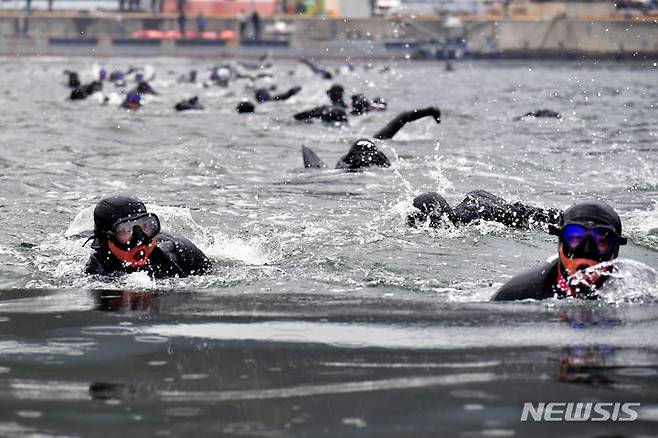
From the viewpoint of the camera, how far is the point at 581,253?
305 inches

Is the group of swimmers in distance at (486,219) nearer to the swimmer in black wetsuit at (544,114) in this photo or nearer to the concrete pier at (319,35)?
Result: the swimmer in black wetsuit at (544,114)

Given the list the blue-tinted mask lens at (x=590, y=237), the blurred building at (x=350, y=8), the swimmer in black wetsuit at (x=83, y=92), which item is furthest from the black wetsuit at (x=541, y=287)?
the blurred building at (x=350, y=8)

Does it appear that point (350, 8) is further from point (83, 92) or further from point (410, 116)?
point (410, 116)

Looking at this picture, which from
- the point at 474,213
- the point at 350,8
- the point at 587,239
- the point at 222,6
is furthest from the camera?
the point at 222,6

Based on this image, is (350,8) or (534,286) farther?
(350,8)

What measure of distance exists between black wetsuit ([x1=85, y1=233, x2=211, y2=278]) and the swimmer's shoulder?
7.65 ft

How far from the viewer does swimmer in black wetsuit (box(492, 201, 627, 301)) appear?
25.4ft

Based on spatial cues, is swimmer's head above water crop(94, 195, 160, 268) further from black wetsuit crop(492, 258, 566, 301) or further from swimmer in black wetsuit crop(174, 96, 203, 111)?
swimmer in black wetsuit crop(174, 96, 203, 111)

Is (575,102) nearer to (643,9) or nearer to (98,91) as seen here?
(98,91)

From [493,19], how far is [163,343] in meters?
91.2

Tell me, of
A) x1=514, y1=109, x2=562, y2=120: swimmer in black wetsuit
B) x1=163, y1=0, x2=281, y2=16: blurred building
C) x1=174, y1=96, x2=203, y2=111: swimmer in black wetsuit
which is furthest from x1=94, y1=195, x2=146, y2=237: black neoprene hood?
x1=163, y1=0, x2=281, y2=16: blurred building

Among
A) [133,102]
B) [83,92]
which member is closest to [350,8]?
[83,92]

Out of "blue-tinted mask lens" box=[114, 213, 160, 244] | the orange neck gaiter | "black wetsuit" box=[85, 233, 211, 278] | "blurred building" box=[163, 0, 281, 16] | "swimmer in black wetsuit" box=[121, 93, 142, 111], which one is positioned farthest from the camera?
"blurred building" box=[163, 0, 281, 16]

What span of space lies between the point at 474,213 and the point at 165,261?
12.9 feet
